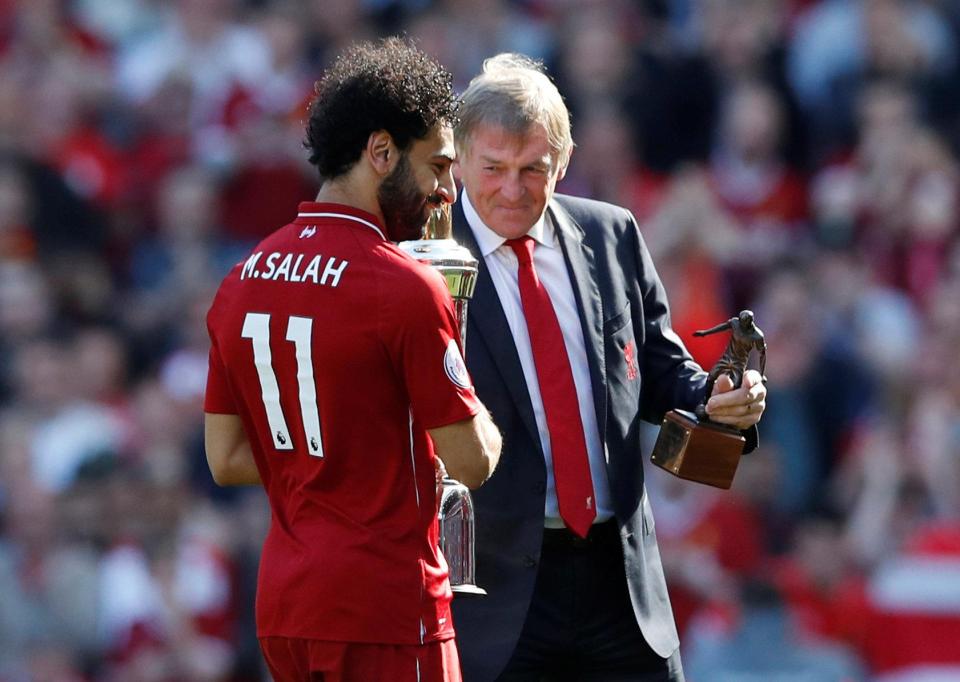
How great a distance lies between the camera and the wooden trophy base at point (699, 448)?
4047mm

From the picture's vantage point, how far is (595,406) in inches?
164

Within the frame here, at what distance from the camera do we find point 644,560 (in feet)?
13.9

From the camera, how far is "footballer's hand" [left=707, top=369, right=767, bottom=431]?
159 inches

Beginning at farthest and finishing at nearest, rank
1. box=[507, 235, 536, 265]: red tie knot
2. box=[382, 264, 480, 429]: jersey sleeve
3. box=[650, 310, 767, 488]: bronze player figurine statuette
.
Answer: box=[507, 235, 536, 265]: red tie knot < box=[650, 310, 767, 488]: bronze player figurine statuette < box=[382, 264, 480, 429]: jersey sleeve

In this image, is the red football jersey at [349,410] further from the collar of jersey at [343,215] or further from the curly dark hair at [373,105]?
the curly dark hair at [373,105]

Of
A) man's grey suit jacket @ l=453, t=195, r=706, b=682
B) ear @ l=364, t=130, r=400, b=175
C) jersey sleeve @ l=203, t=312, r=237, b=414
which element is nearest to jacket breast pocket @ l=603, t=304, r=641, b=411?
man's grey suit jacket @ l=453, t=195, r=706, b=682

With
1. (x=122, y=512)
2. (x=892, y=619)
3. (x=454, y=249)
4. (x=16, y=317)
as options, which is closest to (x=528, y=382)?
(x=454, y=249)

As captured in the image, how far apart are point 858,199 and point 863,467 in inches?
63.4

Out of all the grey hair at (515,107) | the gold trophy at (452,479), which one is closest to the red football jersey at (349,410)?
the gold trophy at (452,479)

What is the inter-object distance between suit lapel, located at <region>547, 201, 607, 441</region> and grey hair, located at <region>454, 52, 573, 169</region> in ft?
0.56

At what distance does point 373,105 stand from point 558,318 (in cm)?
86

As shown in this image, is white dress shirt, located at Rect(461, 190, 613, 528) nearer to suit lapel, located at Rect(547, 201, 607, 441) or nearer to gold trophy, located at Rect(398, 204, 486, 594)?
suit lapel, located at Rect(547, 201, 607, 441)

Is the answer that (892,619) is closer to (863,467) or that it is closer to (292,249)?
(863,467)

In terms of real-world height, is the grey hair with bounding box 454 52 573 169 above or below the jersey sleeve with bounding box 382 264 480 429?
above
